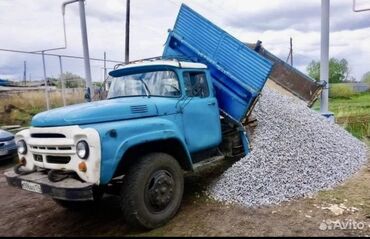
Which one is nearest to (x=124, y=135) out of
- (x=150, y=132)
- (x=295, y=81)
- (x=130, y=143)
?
(x=130, y=143)

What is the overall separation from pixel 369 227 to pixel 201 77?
325cm

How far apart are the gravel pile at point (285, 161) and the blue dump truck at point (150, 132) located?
0.49 m

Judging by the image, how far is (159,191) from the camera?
447cm

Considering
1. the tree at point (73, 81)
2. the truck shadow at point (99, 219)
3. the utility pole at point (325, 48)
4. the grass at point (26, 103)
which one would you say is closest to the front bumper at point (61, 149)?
the truck shadow at point (99, 219)

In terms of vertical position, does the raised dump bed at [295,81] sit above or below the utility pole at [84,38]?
below

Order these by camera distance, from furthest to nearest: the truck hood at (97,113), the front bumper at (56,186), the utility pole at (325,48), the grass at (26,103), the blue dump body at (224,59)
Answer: the grass at (26,103) → the utility pole at (325,48) → the blue dump body at (224,59) → the truck hood at (97,113) → the front bumper at (56,186)

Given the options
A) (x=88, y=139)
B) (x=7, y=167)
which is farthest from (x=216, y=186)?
(x=7, y=167)

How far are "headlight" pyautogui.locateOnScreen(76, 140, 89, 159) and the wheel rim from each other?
0.91 meters

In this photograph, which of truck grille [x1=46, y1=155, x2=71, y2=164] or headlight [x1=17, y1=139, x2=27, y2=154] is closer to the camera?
truck grille [x1=46, y1=155, x2=71, y2=164]

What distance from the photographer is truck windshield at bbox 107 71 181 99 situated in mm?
5223

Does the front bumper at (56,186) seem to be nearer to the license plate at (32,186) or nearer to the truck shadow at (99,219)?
the license plate at (32,186)

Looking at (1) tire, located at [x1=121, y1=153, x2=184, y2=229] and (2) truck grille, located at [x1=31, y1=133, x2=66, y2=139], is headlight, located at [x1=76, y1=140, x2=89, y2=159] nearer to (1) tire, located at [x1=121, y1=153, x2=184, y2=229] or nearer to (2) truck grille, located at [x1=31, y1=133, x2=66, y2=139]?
(2) truck grille, located at [x1=31, y1=133, x2=66, y2=139]

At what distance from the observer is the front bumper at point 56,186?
12.4ft

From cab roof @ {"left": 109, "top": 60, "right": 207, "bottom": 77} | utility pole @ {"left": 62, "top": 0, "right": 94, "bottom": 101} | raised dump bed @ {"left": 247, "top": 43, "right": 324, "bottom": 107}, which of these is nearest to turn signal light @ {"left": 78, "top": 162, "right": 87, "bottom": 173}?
cab roof @ {"left": 109, "top": 60, "right": 207, "bottom": 77}
